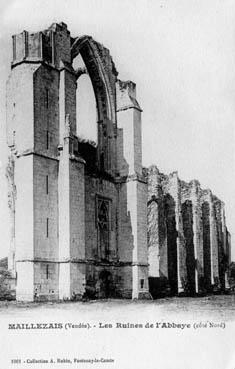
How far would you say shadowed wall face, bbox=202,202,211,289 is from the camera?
28.6 m

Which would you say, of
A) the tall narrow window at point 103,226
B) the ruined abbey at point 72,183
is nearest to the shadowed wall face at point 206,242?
the ruined abbey at point 72,183

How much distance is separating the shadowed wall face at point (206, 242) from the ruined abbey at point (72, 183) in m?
3.70

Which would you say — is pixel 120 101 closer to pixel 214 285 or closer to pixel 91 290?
pixel 91 290

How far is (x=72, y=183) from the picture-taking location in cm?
1702

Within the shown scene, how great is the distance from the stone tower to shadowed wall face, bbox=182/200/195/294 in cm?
827

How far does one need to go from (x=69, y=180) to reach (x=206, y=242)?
14.7 metres

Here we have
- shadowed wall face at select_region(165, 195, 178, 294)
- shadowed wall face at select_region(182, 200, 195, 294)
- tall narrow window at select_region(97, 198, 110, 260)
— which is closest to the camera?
tall narrow window at select_region(97, 198, 110, 260)

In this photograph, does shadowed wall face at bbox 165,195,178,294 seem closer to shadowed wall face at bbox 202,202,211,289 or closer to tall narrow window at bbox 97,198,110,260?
shadowed wall face at bbox 202,202,211,289

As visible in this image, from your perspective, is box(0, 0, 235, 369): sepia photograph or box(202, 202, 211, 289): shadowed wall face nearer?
box(0, 0, 235, 369): sepia photograph

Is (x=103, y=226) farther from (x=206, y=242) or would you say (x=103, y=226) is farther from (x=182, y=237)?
(x=206, y=242)

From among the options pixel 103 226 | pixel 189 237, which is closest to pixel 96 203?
pixel 103 226

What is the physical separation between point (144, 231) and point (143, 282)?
195 cm

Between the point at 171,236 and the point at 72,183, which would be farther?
the point at 171,236

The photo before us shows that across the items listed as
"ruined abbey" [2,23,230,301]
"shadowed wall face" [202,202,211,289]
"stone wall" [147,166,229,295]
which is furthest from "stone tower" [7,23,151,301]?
"shadowed wall face" [202,202,211,289]
